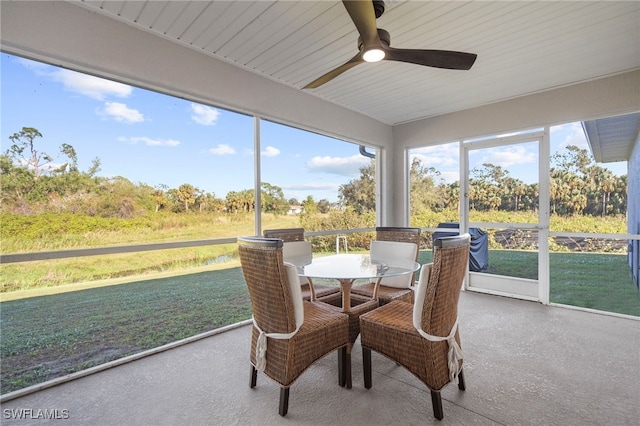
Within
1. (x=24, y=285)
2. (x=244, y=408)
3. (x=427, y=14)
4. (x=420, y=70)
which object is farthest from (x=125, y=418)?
(x=420, y=70)

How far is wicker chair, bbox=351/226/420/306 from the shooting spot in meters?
2.71

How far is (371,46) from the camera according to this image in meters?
2.03

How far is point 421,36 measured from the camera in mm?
2590

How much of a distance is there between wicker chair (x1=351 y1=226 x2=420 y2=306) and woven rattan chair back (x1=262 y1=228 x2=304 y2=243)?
2.62 ft

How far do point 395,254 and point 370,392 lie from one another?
127cm

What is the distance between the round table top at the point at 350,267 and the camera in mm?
2197

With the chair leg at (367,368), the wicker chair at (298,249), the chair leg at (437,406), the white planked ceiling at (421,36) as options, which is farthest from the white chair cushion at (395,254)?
the white planked ceiling at (421,36)

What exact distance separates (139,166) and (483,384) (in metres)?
3.44

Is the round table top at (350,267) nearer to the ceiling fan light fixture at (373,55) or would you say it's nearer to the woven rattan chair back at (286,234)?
the woven rattan chair back at (286,234)

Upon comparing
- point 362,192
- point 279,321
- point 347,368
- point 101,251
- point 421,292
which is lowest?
point 347,368

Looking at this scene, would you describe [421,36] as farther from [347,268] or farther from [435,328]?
[435,328]

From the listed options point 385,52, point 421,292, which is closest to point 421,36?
point 385,52

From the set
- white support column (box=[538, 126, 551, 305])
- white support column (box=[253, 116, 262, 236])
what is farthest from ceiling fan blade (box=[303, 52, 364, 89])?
white support column (box=[538, 126, 551, 305])

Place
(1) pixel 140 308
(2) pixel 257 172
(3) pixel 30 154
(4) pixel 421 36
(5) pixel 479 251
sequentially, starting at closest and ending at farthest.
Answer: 1. (3) pixel 30 154
2. (4) pixel 421 36
3. (1) pixel 140 308
4. (2) pixel 257 172
5. (5) pixel 479 251
